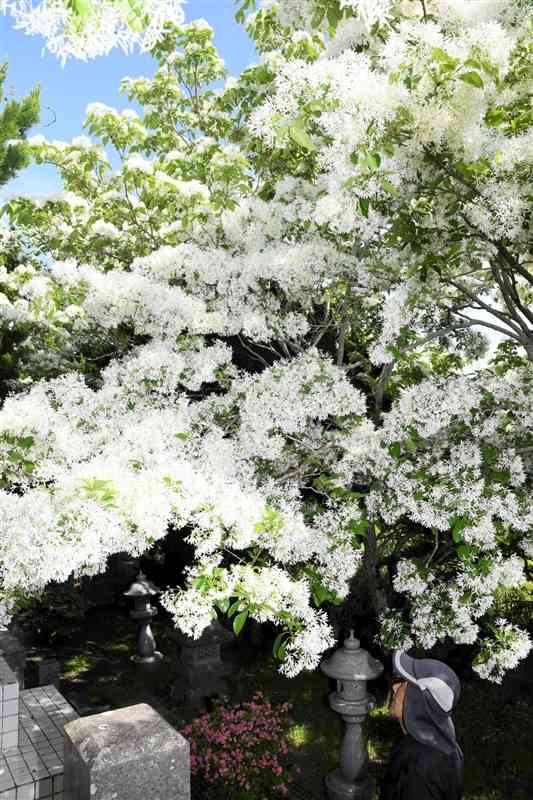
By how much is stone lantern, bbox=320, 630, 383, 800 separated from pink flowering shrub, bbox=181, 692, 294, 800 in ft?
2.04

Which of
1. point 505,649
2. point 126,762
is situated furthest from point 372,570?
point 126,762

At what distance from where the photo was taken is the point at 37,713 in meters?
5.69

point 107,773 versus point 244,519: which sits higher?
point 244,519

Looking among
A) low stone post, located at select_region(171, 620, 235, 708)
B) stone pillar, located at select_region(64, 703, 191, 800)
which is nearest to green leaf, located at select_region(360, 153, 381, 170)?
stone pillar, located at select_region(64, 703, 191, 800)

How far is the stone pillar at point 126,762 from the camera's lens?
377 cm

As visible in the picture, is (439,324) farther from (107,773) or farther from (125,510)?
(107,773)

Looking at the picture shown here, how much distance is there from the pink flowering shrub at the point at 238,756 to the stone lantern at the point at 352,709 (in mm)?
623

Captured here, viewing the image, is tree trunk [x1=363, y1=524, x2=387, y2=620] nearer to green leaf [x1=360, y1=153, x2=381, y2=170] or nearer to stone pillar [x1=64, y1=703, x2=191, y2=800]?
stone pillar [x1=64, y1=703, x2=191, y2=800]

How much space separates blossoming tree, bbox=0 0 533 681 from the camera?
167 inches

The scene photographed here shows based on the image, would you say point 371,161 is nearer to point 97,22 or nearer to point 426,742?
point 97,22

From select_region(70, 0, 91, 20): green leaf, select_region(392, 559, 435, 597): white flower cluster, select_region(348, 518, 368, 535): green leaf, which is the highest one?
select_region(70, 0, 91, 20): green leaf

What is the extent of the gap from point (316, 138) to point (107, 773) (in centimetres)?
523

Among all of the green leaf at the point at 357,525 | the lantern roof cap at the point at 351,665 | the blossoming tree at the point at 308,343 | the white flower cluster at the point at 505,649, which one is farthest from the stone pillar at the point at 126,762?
the white flower cluster at the point at 505,649

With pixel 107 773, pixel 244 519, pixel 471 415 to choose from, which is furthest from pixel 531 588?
pixel 107 773
